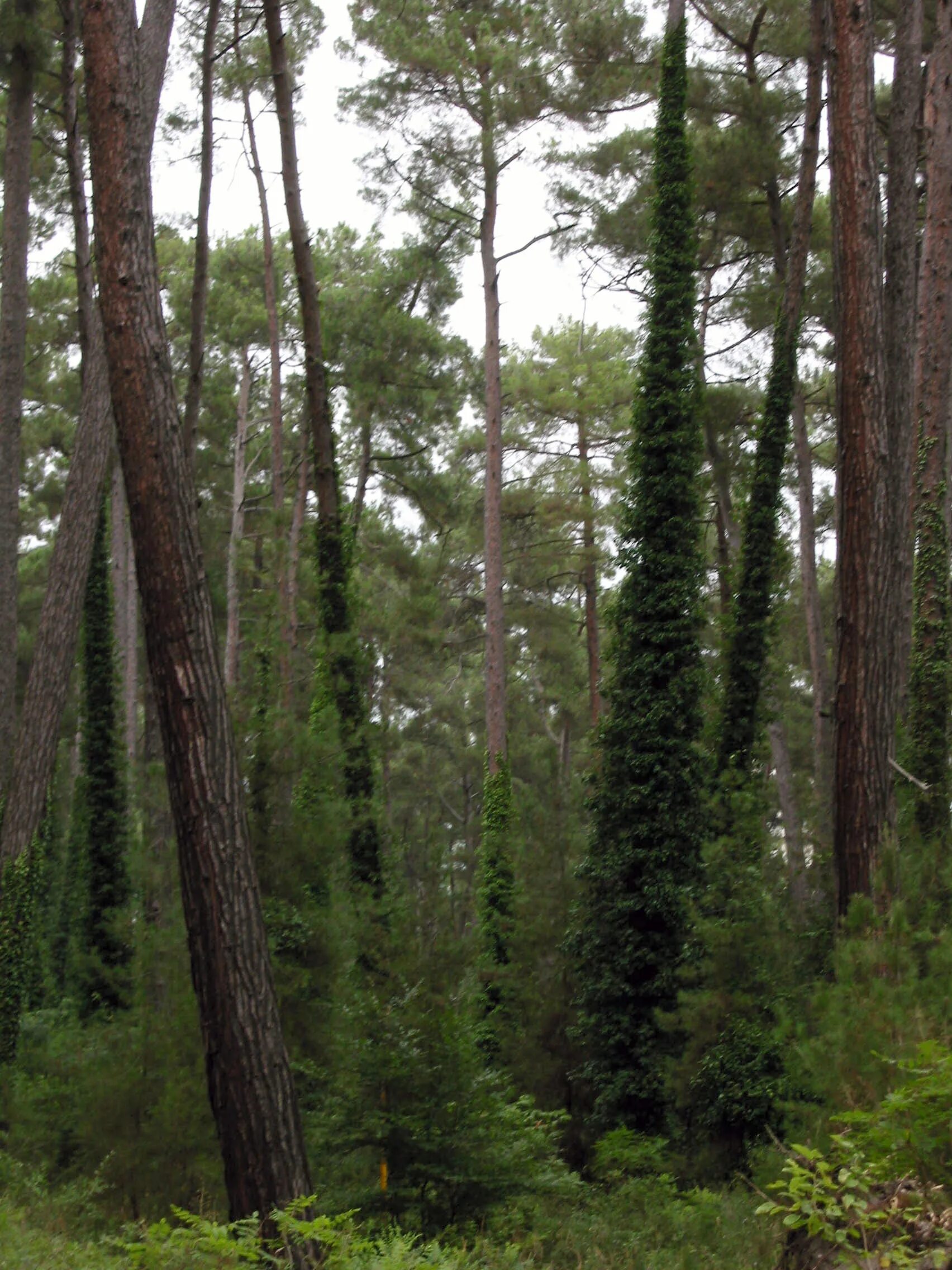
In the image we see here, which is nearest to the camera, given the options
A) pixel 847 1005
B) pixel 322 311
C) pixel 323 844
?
pixel 847 1005

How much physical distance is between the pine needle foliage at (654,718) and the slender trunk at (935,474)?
9.08ft

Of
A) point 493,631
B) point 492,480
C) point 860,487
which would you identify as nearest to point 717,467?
point 492,480

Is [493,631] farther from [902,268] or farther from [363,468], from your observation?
[902,268]

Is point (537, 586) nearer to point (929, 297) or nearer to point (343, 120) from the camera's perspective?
point (343, 120)

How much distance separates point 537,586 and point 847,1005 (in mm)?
25355

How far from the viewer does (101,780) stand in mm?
16625

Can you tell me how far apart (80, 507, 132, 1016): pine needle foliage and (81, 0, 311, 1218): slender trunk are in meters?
9.74

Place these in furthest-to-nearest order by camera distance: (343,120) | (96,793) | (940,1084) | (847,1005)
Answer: (343,120) → (96,793) → (847,1005) → (940,1084)

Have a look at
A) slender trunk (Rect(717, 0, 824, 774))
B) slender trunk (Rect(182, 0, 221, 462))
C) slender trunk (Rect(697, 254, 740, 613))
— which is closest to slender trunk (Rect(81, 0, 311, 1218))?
slender trunk (Rect(182, 0, 221, 462))

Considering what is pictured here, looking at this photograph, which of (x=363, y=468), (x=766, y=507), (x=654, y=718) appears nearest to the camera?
(x=654, y=718)

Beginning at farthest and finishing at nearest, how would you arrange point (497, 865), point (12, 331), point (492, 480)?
point (492, 480) → point (497, 865) → point (12, 331)

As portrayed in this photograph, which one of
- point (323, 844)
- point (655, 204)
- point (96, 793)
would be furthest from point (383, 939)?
point (655, 204)

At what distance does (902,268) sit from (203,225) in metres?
7.26

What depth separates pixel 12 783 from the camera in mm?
12672
